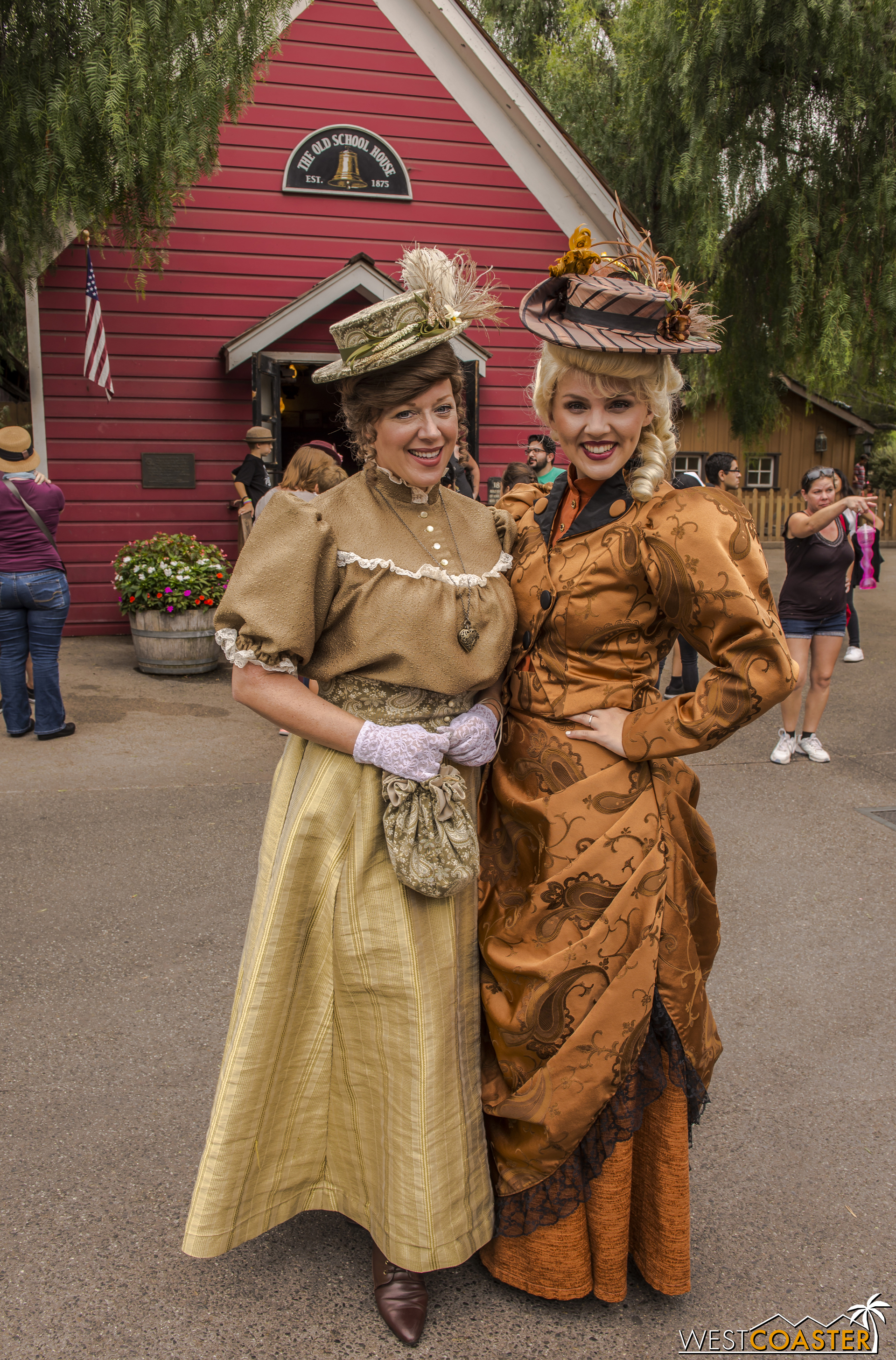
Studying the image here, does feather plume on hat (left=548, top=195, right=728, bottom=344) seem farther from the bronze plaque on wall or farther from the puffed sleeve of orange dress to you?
the bronze plaque on wall

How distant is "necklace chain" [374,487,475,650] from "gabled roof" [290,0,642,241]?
805 cm

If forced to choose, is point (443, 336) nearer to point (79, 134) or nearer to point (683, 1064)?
point (683, 1064)

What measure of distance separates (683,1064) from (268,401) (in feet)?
25.6

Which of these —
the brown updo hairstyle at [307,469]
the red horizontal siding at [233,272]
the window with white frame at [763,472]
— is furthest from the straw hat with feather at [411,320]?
the window with white frame at [763,472]

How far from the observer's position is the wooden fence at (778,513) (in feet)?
72.9

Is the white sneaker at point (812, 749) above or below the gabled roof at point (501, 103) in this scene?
below

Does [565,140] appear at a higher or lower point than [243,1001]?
higher

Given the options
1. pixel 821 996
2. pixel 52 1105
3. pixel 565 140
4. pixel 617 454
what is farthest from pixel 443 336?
pixel 565 140

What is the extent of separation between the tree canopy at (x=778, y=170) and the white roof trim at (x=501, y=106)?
1443mm

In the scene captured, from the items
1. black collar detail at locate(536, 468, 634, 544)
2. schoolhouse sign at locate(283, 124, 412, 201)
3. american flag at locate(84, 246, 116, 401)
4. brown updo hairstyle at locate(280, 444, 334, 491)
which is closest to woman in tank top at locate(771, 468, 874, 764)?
brown updo hairstyle at locate(280, 444, 334, 491)

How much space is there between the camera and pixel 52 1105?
275 cm

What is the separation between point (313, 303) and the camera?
27.7 feet

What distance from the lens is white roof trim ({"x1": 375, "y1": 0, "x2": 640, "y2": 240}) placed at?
357 inches

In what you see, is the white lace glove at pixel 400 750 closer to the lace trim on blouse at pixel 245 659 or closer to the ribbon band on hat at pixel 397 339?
the lace trim on blouse at pixel 245 659
